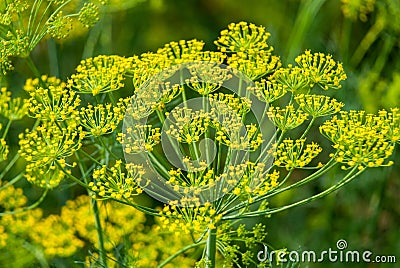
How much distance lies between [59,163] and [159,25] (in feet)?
7.37

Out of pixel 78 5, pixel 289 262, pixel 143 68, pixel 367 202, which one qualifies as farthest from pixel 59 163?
pixel 367 202

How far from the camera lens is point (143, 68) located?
1.39 meters

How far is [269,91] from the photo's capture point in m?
1.36

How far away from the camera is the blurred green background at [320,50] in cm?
→ 233

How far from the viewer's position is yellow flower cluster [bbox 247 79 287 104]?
4.42 feet

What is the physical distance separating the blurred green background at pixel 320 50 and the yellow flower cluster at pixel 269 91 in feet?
1.72

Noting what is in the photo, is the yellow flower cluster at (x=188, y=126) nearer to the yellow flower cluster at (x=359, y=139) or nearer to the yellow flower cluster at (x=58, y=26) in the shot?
the yellow flower cluster at (x=359, y=139)

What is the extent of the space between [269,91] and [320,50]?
4.01 ft

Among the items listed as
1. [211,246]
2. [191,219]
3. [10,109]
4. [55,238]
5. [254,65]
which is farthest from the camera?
[55,238]

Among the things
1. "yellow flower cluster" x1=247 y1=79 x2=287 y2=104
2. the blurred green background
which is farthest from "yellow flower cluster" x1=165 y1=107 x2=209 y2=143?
the blurred green background

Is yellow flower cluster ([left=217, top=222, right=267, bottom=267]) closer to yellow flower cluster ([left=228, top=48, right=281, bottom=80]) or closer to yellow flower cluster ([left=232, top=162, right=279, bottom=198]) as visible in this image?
yellow flower cluster ([left=232, top=162, right=279, bottom=198])

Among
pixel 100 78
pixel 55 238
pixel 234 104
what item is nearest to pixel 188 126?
pixel 234 104

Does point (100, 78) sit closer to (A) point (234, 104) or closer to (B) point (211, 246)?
(A) point (234, 104)

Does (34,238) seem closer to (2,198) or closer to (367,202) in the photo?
(2,198)
